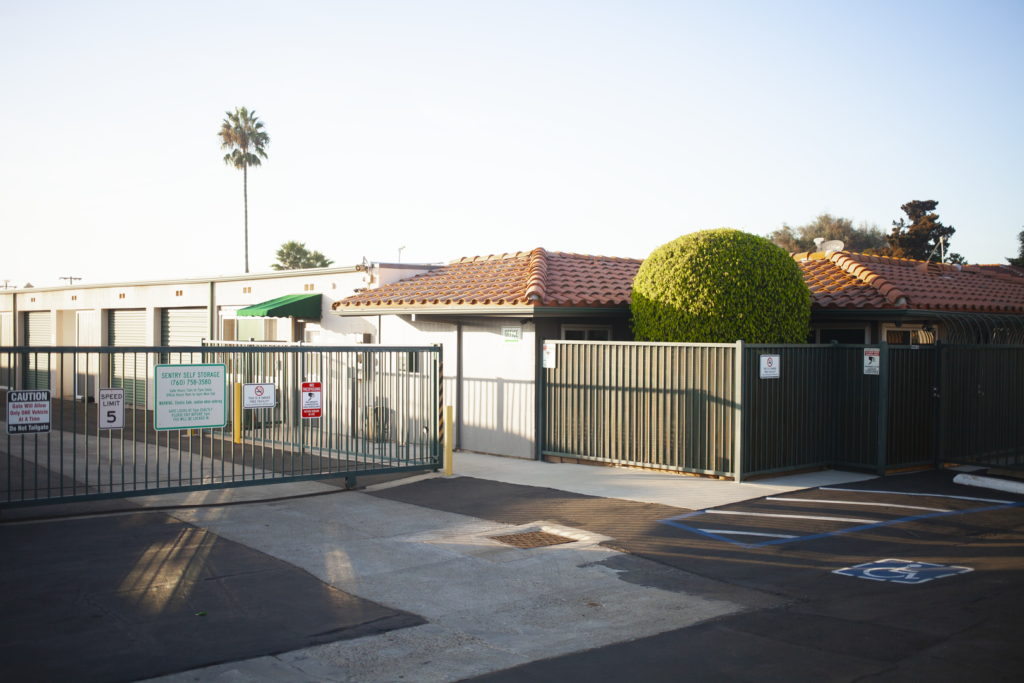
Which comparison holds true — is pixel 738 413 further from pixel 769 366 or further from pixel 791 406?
pixel 791 406

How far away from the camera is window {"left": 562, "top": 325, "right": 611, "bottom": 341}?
601 inches

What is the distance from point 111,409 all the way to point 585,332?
28.5ft

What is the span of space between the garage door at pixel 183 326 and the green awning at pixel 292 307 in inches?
217

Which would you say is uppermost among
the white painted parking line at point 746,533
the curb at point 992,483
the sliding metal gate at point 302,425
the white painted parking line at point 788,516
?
the sliding metal gate at point 302,425

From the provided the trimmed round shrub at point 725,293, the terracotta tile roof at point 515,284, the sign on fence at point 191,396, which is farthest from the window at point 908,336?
the sign on fence at point 191,396

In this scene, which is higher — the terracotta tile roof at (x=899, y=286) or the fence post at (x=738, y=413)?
the terracotta tile roof at (x=899, y=286)

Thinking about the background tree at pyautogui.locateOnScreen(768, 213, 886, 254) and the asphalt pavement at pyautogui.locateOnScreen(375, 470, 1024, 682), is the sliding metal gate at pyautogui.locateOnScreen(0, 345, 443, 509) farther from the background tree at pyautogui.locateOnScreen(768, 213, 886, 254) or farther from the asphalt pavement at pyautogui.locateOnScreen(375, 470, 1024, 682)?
the background tree at pyautogui.locateOnScreen(768, 213, 886, 254)

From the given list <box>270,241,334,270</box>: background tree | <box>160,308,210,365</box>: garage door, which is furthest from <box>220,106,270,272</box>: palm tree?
<box>160,308,210,365</box>: garage door

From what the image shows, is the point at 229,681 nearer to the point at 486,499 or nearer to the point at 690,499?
the point at 486,499

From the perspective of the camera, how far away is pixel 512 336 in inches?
581

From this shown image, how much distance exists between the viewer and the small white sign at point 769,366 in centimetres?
1211

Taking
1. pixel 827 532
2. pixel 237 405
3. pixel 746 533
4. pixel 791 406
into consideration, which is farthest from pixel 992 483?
pixel 237 405

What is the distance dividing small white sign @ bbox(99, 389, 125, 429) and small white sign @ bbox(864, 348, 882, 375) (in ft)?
34.8

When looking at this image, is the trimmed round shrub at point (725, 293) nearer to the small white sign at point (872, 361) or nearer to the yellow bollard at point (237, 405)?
the small white sign at point (872, 361)
